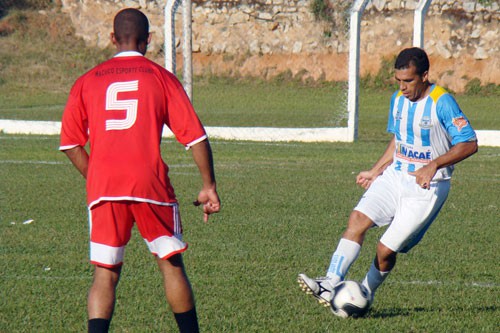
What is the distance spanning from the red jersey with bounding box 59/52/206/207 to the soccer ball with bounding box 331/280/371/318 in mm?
1634

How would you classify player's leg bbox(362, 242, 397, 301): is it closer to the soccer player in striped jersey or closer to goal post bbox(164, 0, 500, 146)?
the soccer player in striped jersey

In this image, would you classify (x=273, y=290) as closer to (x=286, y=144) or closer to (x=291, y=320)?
(x=291, y=320)

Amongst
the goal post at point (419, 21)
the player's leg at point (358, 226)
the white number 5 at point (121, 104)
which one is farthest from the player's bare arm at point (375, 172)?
the goal post at point (419, 21)

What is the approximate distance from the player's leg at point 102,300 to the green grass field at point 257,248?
0.95 metres

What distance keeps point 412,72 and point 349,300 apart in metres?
1.48

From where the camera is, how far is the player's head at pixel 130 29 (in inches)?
195

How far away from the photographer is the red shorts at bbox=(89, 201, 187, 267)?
4879mm

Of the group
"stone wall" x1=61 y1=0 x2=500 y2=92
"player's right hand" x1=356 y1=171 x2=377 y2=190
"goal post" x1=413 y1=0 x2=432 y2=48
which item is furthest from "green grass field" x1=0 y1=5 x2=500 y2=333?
"stone wall" x1=61 y1=0 x2=500 y2=92

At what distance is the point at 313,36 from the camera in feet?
85.9

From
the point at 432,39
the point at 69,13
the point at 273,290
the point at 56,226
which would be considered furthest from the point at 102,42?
the point at 273,290

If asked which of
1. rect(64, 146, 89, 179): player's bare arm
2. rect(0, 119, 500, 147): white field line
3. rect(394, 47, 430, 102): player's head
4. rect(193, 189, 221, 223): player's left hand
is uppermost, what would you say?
rect(394, 47, 430, 102): player's head

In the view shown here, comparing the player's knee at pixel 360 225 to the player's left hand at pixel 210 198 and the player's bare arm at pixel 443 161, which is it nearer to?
the player's bare arm at pixel 443 161

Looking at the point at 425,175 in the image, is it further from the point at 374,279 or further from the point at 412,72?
the point at 374,279

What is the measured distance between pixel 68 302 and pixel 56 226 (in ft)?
10.2
